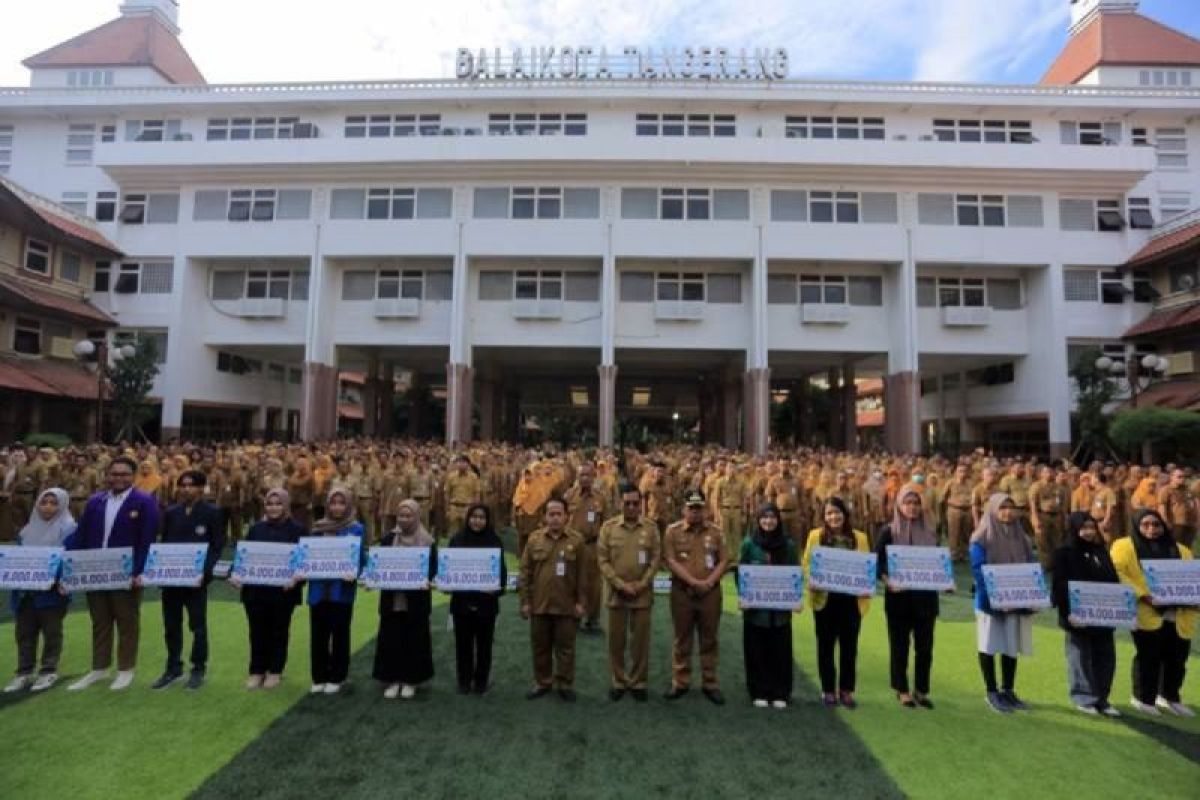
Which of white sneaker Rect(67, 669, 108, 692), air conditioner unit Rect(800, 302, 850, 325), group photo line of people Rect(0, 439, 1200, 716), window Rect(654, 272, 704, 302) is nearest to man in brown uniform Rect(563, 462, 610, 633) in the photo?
group photo line of people Rect(0, 439, 1200, 716)

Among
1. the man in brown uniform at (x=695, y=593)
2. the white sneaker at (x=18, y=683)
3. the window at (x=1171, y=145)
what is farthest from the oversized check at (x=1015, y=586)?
the window at (x=1171, y=145)

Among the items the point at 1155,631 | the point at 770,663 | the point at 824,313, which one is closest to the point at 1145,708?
the point at 1155,631

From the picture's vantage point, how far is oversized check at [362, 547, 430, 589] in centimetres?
501

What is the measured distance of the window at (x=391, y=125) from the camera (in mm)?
24797

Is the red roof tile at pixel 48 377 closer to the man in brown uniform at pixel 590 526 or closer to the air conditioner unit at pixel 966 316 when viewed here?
the man in brown uniform at pixel 590 526

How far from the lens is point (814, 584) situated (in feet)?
16.0

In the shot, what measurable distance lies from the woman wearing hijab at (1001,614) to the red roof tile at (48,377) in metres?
22.3

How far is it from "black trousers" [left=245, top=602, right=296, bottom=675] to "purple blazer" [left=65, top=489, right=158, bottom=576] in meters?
0.99

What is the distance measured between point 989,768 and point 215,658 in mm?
6212

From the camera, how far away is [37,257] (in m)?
20.9

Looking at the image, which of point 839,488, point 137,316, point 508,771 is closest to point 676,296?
point 839,488

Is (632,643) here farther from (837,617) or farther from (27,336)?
(27,336)

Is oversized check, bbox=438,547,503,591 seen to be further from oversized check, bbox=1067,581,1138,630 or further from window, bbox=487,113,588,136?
window, bbox=487,113,588,136

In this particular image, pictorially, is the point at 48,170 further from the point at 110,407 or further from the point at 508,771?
the point at 508,771
